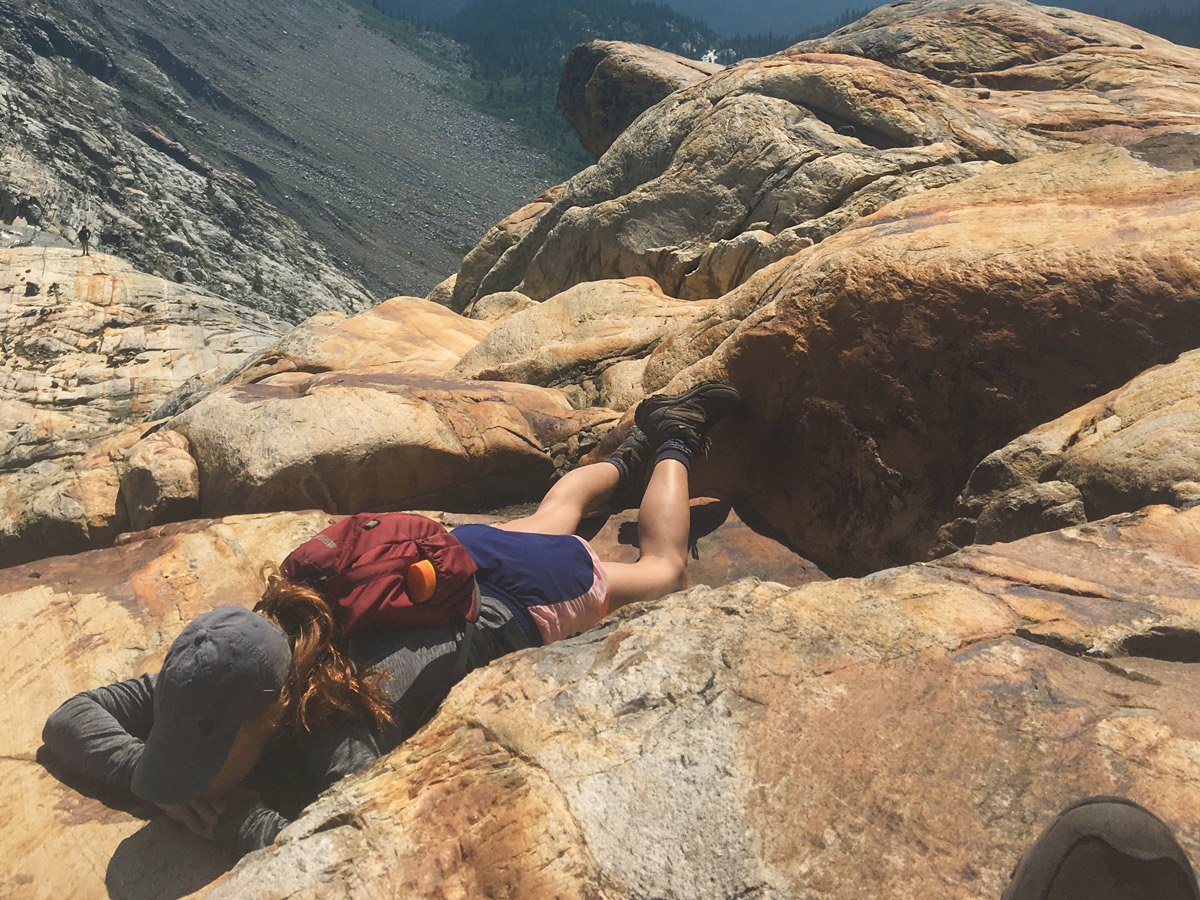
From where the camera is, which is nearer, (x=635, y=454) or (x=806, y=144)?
(x=635, y=454)

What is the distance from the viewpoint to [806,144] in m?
8.70

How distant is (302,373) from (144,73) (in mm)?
60727

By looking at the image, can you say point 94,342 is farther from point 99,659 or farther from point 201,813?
point 201,813

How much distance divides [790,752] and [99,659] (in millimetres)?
2962

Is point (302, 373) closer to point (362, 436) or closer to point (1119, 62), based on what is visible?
point (362, 436)

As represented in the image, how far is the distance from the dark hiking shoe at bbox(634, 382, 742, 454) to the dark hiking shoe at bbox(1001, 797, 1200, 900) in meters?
2.83

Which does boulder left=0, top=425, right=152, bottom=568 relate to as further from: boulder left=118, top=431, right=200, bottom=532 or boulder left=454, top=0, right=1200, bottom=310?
boulder left=454, top=0, right=1200, bottom=310

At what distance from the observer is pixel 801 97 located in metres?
9.13

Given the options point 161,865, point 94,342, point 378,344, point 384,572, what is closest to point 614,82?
point 94,342

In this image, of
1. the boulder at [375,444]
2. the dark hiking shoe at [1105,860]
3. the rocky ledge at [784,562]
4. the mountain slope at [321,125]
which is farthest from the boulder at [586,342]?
the mountain slope at [321,125]

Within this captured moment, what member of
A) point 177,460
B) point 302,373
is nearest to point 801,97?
point 302,373

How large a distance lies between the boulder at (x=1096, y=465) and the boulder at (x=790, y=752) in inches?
16.2

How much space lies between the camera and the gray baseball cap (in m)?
2.16

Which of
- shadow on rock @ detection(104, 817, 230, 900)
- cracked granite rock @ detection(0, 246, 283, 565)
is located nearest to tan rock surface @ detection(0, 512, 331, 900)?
shadow on rock @ detection(104, 817, 230, 900)
